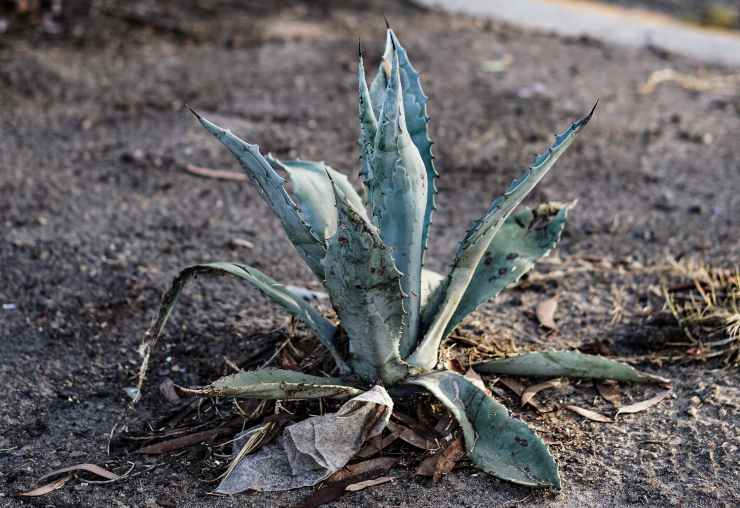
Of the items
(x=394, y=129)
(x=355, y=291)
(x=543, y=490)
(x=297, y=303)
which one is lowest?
(x=543, y=490)

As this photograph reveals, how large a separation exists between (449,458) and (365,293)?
1.60 ft

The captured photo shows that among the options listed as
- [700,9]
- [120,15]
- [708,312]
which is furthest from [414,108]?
[700,9]

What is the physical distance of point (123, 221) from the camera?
12.5ft

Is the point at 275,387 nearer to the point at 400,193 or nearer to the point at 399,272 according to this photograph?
the point at 399,272

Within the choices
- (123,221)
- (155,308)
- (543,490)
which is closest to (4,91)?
(123,221)

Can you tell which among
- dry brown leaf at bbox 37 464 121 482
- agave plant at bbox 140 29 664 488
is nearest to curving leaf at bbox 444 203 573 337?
agave plant at bbox 140 29 664 488

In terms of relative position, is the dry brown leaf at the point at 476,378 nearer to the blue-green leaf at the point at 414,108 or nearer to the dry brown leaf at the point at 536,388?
the dry brown leaf at the point at 536,388

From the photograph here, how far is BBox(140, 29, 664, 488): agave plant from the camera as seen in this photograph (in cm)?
219

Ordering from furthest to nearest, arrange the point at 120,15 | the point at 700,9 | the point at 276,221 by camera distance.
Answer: the point at 700,9 → the point at 120,15 → the point at 276,221

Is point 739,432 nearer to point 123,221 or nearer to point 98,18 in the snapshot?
point 123,221

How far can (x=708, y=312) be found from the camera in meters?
2.99

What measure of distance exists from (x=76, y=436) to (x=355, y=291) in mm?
969

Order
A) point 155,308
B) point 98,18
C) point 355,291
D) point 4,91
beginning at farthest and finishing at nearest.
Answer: point 98,18, point 4,91, point 155,308, point 355,291

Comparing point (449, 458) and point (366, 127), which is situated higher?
point (366, 127)
